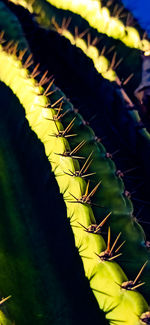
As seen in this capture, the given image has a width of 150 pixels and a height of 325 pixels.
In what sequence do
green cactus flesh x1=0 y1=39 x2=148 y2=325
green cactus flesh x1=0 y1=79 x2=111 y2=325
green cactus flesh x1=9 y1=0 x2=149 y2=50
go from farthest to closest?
1. green cactus flesh x1=9 y1=0 x2=149 y2=50
2. green cactus flesh x1=0 y1=79 x2=111 y2=325
3. green cactus flesh x1=0 y1=39 x2=148 y2=325

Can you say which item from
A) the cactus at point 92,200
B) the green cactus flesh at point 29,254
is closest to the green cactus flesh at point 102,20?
the cactus at point 92,200

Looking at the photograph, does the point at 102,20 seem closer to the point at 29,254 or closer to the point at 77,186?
the point at 77,186

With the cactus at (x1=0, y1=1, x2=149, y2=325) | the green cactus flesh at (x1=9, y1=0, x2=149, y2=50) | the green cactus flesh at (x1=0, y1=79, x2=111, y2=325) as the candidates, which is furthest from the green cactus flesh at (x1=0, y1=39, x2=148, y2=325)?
the green cactus flesh at (x1=9, y1=0, x2=149, y2=50)

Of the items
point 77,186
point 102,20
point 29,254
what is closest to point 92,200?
point 77,186

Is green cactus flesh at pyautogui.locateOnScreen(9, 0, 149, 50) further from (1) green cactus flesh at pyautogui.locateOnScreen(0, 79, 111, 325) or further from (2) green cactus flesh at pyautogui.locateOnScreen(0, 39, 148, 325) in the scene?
(1) green cactus flesh at pyautogui.locateOnScreen(0, 79, 111, 325)

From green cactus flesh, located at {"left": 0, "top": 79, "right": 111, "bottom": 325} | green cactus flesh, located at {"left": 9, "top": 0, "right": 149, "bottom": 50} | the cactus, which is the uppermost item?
green cactus flesh, located at {"left": 9, "top": 0, "right": 149, "bottom": 50}

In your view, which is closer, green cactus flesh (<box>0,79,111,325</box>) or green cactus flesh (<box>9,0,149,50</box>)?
green cactus flesh (<box>0,79,111,325</box>)

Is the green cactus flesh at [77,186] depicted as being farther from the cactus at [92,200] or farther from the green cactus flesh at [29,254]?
the green cactus flesh at [29,254]

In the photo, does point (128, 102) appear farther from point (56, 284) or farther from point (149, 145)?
point (56, 284)

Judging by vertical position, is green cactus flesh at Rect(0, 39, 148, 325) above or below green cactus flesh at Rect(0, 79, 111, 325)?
above
